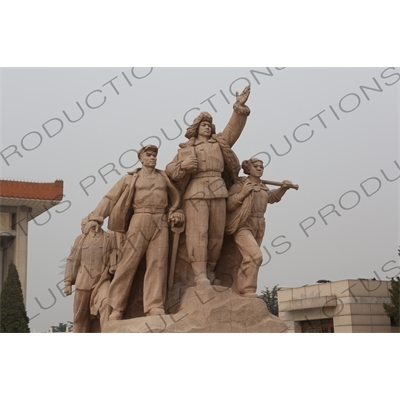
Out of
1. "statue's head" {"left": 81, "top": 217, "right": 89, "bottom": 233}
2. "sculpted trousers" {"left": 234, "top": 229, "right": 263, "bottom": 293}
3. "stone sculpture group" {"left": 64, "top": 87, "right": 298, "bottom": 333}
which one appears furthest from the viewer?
"statue's head" {"left": 81, "top": 217, "right": 89, "bottom": 233}

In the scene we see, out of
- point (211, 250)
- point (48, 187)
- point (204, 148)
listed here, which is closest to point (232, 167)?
point (204, 148)

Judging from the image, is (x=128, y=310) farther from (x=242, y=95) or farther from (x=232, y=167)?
(x=242, y=95)

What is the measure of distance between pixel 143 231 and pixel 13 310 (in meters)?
5.96

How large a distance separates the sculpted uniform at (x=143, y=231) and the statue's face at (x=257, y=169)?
1.00m

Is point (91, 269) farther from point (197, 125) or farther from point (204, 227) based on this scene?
point (197, 125)

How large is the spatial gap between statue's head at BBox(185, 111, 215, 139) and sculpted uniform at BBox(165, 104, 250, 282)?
74 mm

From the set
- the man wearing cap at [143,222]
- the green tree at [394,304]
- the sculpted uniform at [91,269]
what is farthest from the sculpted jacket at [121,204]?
the green tree at [394,304]

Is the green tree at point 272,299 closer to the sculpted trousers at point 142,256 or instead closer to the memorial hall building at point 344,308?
the memorial hall building at point 344,308

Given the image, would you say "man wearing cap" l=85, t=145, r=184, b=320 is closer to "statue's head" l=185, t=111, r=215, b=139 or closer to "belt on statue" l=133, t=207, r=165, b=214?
"belt on statue" l=133, t=207, r=165, b=214

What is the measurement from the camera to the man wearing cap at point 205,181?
7.14 meters

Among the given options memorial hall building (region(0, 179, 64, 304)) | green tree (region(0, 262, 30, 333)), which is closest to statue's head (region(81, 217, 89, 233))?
green tree (region(0, 262, 30, 333))

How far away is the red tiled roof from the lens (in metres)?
13.9

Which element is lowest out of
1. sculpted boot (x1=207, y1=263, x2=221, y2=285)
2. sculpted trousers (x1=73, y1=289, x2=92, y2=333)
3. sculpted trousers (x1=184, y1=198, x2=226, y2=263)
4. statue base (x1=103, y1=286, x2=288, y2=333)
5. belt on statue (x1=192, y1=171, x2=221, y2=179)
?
statue base (x1=103, y1=286, x2=288, y2=333)

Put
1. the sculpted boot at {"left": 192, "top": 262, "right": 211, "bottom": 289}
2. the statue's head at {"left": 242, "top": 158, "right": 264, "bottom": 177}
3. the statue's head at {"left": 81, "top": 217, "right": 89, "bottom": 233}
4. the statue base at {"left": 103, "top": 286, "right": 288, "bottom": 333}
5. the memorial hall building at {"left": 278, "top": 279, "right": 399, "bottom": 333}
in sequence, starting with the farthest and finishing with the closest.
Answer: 1. the memorial hall building at {"left": 278, "top": 279, "right": 399, "bottom": 333}
2. the statue's head at {"left": 242, "top": 158, "right": 264, "bottom": 177}
3. the statue's head at {"left": 81, "top": 217, "right": 89, "bottom": 233}
4. the sculpted boot at {"left": 192, "top": 262, "right": 211, "bottom": 289}
5. the statue base at {"left": 103, "top": 286, "right": 288, "bottom": 333}
